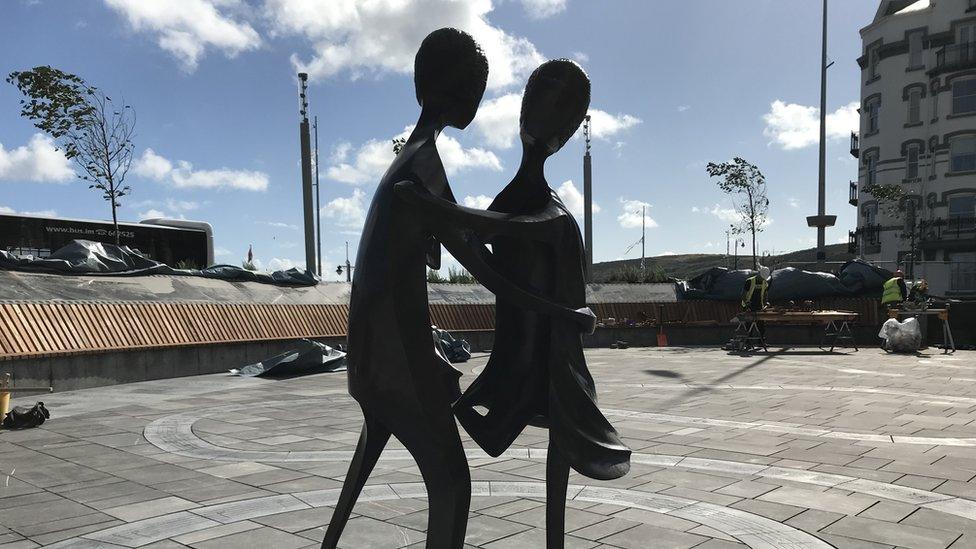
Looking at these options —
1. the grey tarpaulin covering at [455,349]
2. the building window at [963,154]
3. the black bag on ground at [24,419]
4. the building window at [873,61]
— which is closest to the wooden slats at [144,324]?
the grey tarpaulin covering at [455,349]

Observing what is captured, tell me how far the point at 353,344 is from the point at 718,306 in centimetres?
2027

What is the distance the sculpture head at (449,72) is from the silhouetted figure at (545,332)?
1.02 ft

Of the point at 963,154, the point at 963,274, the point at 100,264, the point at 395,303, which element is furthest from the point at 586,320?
the point at 963,154

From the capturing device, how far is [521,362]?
3131mm

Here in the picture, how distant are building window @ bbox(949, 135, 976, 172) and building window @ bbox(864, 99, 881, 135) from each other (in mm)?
5301

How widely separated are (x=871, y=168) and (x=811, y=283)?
3007cm

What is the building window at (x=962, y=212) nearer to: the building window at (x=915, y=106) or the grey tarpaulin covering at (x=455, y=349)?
the building window at (x=915, y=106)

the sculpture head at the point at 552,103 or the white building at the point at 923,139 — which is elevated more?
the white building at the point at 923,139

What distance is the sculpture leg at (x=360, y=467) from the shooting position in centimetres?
304

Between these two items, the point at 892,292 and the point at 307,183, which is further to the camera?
the point at 892,292

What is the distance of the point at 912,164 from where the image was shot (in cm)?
4316

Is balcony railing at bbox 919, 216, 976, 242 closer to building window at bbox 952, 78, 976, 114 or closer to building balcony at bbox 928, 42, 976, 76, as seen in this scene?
building window at bbox 952, 78, 976, 114

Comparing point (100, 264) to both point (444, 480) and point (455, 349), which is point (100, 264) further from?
point (444, 480)

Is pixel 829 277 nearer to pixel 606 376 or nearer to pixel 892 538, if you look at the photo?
pixel 606 376
